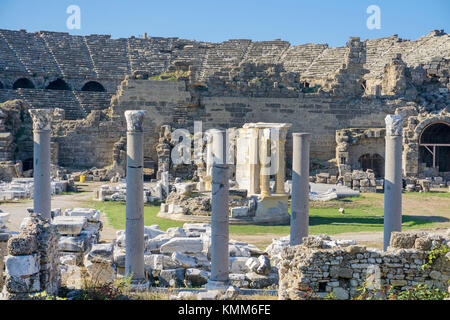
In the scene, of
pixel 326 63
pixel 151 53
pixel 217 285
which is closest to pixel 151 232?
pixel 217 285

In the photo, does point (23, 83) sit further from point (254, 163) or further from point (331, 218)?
point (331, 218)

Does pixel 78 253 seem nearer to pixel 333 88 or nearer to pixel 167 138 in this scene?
pixel 167 138

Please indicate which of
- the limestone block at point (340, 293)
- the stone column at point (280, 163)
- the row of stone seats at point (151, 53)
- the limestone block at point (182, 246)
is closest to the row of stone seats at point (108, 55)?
the row of stone seats at point (151, 53)

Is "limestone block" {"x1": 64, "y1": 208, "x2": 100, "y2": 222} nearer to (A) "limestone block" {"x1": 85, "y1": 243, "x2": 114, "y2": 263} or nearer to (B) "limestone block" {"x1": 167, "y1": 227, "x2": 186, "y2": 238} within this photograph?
(B) "limestone block" {"x1": 167, "y1": 227, "x2": 186, "y2": 238}

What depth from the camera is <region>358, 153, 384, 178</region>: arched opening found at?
30.9m

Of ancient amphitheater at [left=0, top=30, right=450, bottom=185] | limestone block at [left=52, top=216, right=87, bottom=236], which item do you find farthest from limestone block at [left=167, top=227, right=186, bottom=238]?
ancient amphitheater at [left=0, top=30, right=450, bottom=185]

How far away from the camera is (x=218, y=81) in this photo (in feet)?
105

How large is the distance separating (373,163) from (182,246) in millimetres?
19844

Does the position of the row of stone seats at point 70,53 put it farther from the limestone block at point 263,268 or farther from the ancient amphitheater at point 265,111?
the limestone block at point 263,268

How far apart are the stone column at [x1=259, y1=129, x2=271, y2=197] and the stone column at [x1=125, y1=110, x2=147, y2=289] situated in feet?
29.2

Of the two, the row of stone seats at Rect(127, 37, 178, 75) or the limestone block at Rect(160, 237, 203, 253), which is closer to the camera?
the limestone block at Rect(160, 237, 203, 253)

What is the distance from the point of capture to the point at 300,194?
1262cm

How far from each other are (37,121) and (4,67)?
29.8 m

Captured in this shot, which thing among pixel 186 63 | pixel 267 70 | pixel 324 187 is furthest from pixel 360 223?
pixel 186 63
